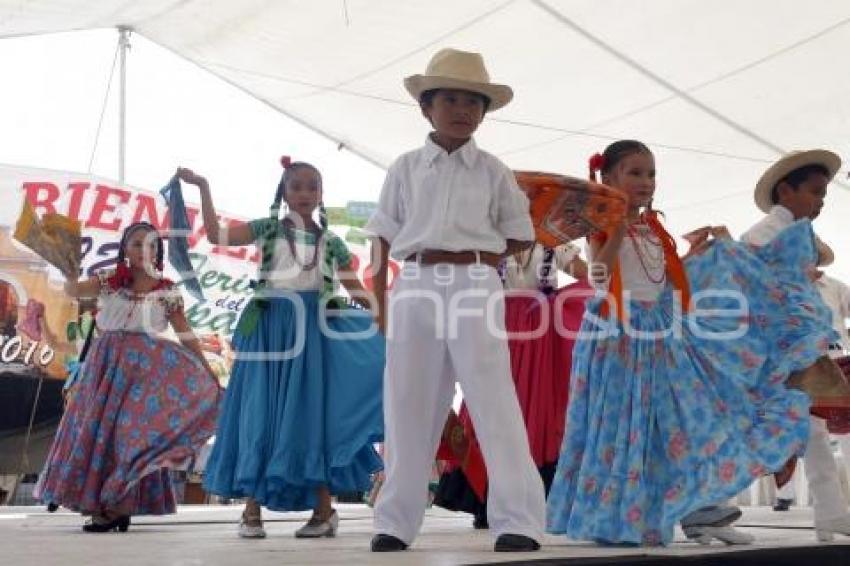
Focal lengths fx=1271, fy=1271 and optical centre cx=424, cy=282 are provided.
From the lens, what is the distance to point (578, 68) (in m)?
8.75

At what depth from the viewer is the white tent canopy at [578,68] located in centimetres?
791

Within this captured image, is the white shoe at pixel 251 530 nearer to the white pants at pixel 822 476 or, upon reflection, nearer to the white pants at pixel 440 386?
the white pants at pixel 440 386

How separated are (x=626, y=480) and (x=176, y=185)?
7.97 ft

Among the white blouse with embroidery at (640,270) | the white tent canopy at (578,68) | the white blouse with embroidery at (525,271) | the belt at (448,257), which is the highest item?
the white tent canopy at (578,68)

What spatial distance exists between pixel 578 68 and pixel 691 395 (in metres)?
5.18

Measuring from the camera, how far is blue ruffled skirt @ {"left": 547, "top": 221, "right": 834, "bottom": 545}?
12.4ft

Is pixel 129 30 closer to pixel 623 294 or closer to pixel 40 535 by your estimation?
pixel 40 535

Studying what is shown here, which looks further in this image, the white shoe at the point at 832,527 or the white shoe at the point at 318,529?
the white shoe at the point at 318,529

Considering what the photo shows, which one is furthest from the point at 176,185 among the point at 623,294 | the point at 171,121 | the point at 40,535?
the point at 171,121

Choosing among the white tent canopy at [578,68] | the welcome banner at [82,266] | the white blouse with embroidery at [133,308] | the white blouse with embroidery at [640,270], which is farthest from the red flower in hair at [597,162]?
the welcome banner at [82,266]

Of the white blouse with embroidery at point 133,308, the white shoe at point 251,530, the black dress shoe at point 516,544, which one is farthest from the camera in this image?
the white blouse with embroidery at point 133,308

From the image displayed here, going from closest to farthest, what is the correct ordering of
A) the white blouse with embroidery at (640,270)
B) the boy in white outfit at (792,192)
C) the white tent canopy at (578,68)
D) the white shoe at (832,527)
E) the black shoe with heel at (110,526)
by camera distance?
the white shoe at (832,527), the white blouse with embroidery at (640,270), the boy in white outfit at (792,192), the black shoe with heel at (110,526), the white tent canopy at (578,68)

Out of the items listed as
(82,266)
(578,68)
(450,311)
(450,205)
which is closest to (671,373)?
(450,311)

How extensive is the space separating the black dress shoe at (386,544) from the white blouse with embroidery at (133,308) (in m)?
2.26
